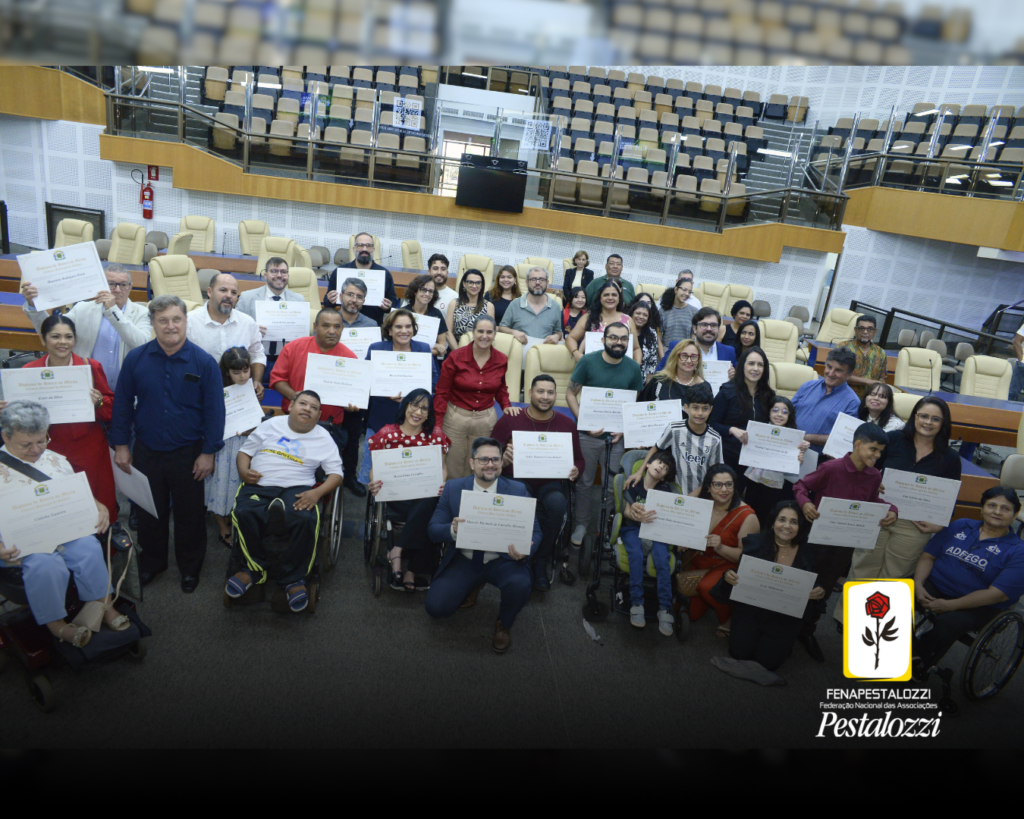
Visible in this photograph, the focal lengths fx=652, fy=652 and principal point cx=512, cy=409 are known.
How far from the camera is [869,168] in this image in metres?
13.4

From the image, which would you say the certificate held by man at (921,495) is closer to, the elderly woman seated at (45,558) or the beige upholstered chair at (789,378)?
the beige upholstered chair at (789,378)

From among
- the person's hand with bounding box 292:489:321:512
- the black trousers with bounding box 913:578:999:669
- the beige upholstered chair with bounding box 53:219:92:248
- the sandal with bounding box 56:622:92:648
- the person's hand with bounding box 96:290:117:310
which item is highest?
the person's hand with bounding box 96:290:117:310

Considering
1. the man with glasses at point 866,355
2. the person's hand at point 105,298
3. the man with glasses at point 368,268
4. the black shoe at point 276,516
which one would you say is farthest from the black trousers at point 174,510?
the man with glasses at point 866,355

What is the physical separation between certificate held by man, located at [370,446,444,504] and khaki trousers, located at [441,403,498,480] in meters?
0.66

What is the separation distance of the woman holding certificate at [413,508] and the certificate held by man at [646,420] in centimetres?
129

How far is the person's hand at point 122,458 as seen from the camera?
3795 millimetres

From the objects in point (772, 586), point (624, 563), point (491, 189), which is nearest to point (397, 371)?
point (624, 563)

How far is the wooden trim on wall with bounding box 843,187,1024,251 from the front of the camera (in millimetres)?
11781

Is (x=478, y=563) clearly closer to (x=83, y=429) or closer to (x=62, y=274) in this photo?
(x=83, y=429)

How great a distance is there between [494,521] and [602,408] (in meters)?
1.37

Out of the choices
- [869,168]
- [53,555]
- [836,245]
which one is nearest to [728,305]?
[836,245]

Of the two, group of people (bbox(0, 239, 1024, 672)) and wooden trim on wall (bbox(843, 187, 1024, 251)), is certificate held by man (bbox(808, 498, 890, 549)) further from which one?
wooden trim on wall (bbox(843, 187, 1024, 251))

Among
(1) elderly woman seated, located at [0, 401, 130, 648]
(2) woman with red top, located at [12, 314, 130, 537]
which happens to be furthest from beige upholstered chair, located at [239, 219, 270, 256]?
(1) elderly woman seated, located at [0, 401, 130, 648]

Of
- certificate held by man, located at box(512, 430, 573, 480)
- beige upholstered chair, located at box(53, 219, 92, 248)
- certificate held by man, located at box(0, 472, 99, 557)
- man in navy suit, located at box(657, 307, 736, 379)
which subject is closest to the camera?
certificate held by man, located at box(0, 472, 99, 557)
